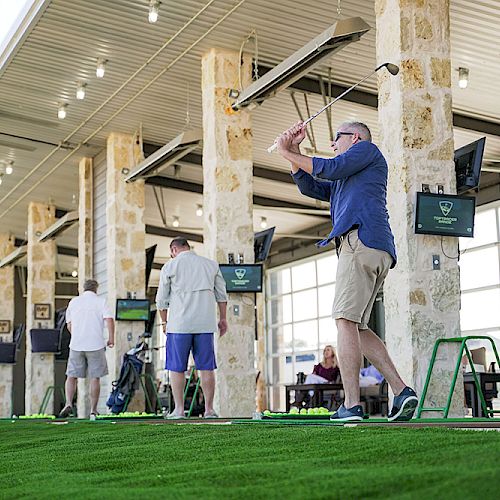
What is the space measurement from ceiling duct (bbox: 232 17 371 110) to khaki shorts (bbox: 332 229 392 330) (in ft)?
11.7

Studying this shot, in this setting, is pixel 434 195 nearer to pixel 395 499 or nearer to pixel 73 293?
pixel 395 499

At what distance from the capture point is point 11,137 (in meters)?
14.8

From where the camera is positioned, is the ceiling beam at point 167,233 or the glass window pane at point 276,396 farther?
the glass window pane at point 276,396

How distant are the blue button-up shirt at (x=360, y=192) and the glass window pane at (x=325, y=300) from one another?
17.2 m

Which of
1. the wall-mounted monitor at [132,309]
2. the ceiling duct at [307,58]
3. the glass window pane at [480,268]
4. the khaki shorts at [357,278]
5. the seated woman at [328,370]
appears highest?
the ceiling duct at [307,58]

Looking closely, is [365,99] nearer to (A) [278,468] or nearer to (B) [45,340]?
(B) [45,340]

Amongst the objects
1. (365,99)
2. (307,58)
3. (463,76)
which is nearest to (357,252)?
(307,58)

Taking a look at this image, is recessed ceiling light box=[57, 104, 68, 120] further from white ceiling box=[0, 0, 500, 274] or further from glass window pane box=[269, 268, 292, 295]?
glass window pane box=[269, 268, 292, 295]

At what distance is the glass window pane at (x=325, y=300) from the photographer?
22.0 meters

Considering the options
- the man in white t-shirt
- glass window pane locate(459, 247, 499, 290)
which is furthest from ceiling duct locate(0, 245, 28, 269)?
the man in white t-shirt

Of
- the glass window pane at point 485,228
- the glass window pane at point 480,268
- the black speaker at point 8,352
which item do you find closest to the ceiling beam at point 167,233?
the black speaker at point 8,352

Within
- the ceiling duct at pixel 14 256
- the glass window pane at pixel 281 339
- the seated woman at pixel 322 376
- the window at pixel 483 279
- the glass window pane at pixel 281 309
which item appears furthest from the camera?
the glass window pane at pixel 281 309

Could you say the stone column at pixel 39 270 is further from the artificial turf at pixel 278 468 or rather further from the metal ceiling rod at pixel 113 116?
the artificial turf at pixel 278 468

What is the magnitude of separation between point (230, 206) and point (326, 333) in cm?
1210
